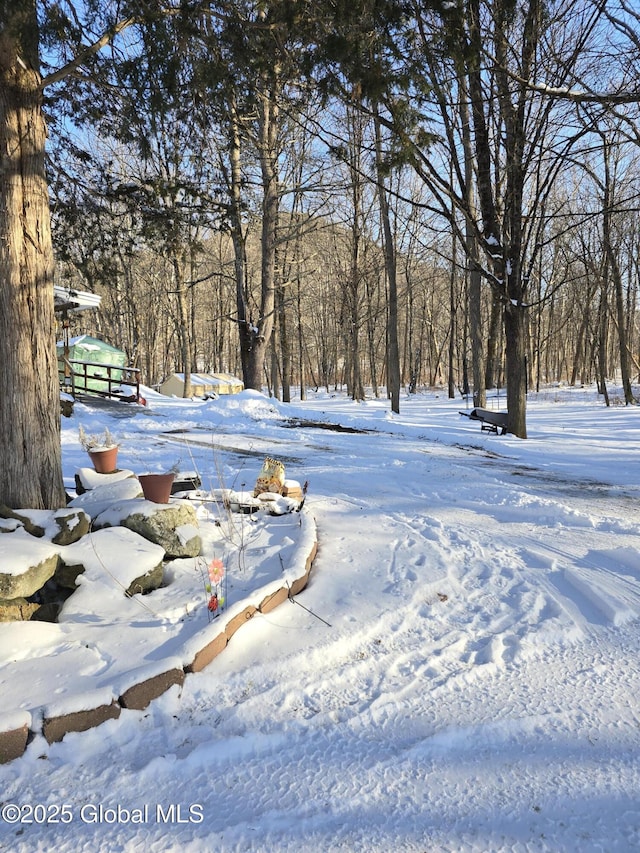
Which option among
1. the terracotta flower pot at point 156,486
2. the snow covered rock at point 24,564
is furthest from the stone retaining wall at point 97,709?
the terracotta flower pot at point 156,486

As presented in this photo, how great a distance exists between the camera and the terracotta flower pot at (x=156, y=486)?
4457 mm

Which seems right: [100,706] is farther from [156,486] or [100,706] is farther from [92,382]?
[92,382]

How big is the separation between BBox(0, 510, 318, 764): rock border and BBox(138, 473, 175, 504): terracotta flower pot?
1.98 meters

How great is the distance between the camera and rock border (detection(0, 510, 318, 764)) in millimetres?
2043

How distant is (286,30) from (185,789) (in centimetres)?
541

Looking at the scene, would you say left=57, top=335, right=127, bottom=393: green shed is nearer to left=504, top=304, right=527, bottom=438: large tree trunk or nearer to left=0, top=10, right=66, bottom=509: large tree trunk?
left=504, top=304, right=527, bottom=438: large tree trunk

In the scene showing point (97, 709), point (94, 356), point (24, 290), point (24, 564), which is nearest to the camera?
point (97, 709)

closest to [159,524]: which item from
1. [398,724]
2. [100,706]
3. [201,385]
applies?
[100,706]

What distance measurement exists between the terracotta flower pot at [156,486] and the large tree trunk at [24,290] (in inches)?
30.2

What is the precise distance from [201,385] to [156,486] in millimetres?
25580

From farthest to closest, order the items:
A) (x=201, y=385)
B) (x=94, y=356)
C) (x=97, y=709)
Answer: (x=201, y=385) < (x=94, y=356) < (x=97, y=709)

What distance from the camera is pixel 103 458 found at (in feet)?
19.4

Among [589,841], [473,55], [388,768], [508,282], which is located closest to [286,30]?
[473,55]

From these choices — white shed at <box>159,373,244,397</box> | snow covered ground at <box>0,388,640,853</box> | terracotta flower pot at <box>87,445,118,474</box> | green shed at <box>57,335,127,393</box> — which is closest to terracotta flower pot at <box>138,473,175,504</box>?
snow covered ground at <box>0,388,640,853</box>
